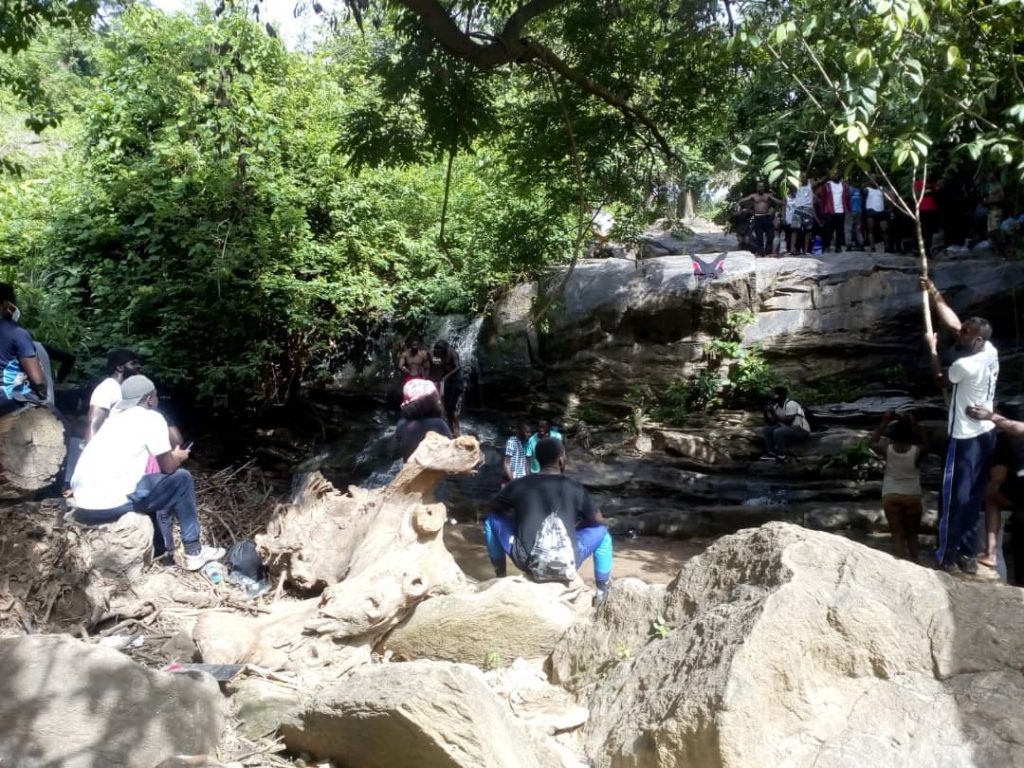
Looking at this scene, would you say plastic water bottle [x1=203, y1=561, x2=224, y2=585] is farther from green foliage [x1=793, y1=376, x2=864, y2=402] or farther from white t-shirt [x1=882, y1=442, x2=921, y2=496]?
green foliage [x1=793, y1=376, x2=864, y2=402]

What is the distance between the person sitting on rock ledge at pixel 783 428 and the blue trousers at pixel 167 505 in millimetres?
7548

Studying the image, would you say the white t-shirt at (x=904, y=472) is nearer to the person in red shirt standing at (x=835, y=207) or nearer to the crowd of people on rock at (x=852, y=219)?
the crowd of people on rock at (x=852, y=219)

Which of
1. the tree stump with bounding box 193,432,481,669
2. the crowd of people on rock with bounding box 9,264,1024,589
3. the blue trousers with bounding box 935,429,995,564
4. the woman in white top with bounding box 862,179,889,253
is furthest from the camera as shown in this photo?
the woman in white top with bounding box 862,179,889,253

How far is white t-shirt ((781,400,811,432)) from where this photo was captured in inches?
466

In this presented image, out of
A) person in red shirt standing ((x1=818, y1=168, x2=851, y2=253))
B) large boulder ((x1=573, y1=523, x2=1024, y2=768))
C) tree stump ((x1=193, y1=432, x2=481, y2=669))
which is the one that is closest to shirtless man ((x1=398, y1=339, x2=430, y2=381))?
tree stump ((x1=193, y1=432, x2=481, y2=669))

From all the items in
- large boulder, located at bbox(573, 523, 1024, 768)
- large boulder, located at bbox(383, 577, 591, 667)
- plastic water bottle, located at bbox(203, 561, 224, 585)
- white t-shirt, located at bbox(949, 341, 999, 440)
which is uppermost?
white t-shirt, located at bbox(949, 341, 999, 440)

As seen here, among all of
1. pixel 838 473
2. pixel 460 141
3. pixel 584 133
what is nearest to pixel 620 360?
pixel 838 473

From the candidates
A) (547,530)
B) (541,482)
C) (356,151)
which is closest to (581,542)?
(547,530)

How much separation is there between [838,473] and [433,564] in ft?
22.2

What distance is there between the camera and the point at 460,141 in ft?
25.8

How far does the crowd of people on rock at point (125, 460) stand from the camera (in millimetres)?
5539

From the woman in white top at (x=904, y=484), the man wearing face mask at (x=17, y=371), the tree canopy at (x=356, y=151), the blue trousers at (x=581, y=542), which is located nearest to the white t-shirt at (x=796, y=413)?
the tree canopy at (x=356, y=151)

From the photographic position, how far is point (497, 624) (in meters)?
4.38

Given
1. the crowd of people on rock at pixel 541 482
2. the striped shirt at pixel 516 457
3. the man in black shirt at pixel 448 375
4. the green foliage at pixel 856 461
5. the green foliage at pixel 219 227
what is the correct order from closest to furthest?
the crowd of people on rock at pixel 541 482, the striped shirt at pixel 516 457, the green foliage at pixel 856 461, the green foliage at pixel 219 227, the man in black shirt at pixel 448 375
